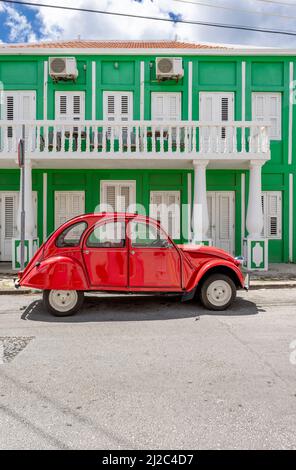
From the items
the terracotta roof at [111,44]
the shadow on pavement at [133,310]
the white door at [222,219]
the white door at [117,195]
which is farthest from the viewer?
Answer: the terracotta roof at [111,44]

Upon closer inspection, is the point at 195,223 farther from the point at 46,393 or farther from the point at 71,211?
the point at 46,393

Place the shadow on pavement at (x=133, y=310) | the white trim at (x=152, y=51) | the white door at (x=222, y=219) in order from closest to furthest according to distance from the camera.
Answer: the shadow on pavement at (x=133, y=310)
the white trim at (x=152, y=51)
the white door at (x=222, y=219)

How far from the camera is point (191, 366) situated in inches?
163

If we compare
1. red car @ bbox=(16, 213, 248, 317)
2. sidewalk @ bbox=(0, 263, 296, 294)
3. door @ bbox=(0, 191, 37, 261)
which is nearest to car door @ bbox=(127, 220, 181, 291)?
red car @ bbox=(16, 213, 248, 317)

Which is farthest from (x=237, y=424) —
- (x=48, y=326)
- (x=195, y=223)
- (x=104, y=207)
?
(x=104, y=207)

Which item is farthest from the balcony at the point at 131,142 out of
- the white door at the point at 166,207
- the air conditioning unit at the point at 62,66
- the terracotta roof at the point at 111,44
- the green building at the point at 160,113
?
the terracotta roof at the point at 111,44

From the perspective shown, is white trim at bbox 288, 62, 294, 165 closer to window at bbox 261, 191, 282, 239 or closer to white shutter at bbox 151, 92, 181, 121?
window at bbox 261, 191, 282, 239

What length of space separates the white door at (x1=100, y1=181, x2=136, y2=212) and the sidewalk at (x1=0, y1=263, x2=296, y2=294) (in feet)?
13.3

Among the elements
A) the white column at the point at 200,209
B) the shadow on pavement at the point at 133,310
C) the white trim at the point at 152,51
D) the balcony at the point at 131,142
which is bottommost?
the shadow on pavement at the point at 133,310

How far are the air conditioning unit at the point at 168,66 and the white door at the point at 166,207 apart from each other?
418 centimetres

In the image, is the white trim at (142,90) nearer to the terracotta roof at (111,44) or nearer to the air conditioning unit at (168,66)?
the air conditioning unit at (168,66)

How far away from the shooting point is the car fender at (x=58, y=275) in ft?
20.4

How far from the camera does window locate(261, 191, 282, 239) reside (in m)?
13.4

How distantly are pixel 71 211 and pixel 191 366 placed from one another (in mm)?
10079
